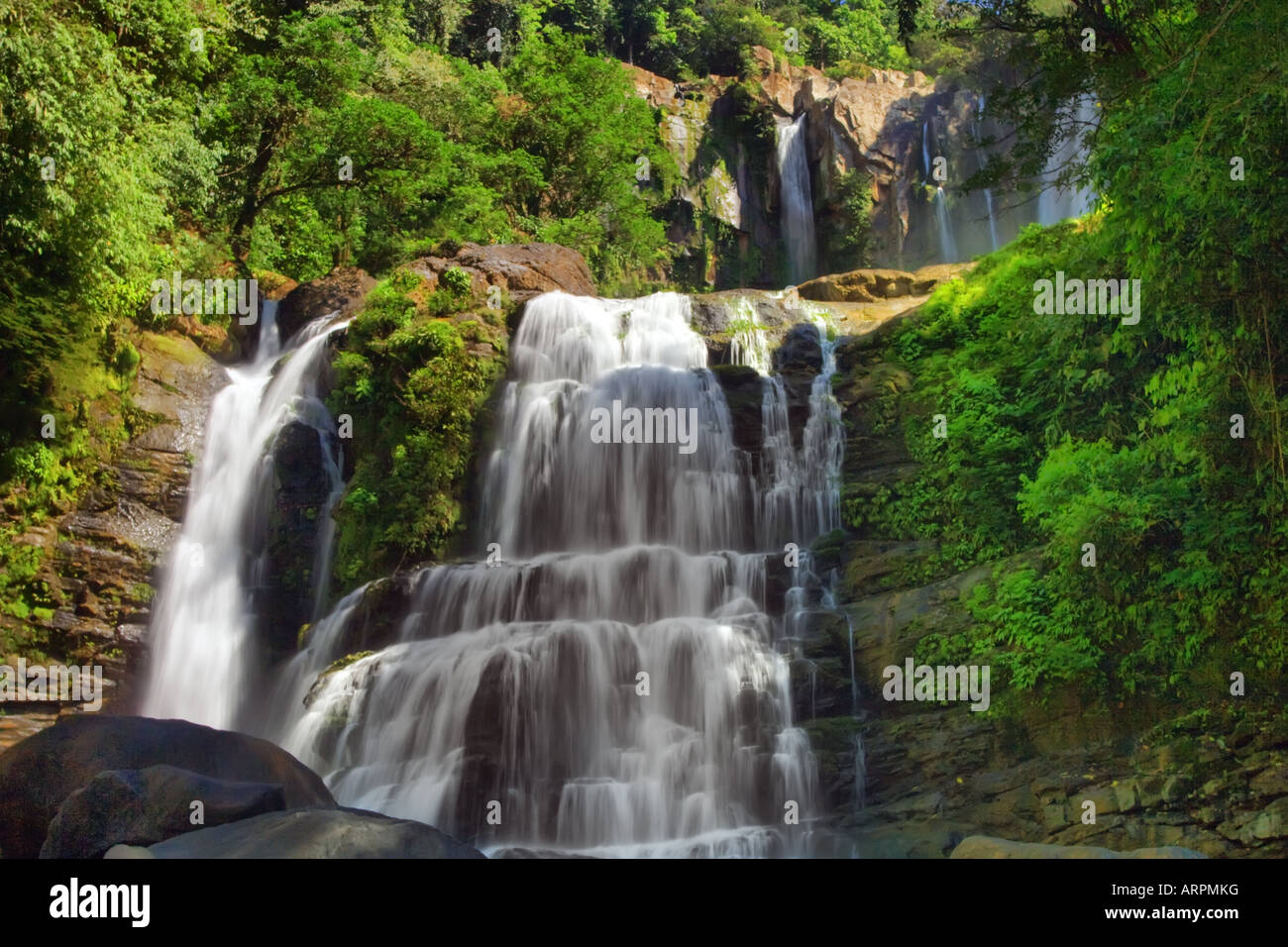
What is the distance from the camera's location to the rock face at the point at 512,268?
58.8ft

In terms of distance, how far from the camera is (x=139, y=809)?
6.79 m

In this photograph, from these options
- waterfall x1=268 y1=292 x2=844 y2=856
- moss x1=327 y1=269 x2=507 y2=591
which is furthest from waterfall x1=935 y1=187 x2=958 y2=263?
moss x1=327 y1=269 x2=507 y2=591

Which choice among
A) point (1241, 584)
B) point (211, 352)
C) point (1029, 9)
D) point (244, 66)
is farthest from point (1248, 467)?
point (244, 66)

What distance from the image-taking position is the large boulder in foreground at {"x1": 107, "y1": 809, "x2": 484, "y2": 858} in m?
5.80

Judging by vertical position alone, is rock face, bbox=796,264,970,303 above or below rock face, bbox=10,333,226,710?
above

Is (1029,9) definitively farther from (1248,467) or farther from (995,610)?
(995,610)

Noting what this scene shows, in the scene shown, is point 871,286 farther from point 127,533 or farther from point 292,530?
point 127,533

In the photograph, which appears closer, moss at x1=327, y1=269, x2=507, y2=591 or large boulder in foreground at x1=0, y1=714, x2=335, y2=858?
large boulder in foreground at x1=0, y1=714, x2=335, y2=858

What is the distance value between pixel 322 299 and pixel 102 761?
45.7 feet

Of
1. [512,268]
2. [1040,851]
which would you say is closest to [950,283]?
[512,268]

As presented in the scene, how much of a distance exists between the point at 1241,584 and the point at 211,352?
18.1 meters

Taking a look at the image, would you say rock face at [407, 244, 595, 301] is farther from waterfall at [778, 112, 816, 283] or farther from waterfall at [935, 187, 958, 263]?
waterfall at [935, 187, 958, 263]

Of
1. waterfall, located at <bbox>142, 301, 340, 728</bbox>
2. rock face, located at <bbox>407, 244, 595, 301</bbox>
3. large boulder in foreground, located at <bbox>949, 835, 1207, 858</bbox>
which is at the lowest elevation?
large boulder in foreground, located at <bbox>949, 835, 1207, 858</bbox>

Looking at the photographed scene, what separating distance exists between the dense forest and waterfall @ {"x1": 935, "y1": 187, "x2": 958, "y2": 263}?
36.6ft
